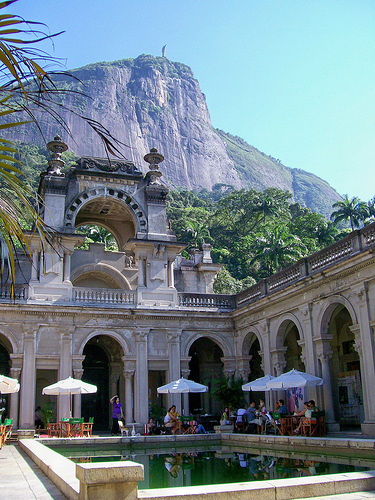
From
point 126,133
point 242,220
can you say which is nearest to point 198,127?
point 126,133

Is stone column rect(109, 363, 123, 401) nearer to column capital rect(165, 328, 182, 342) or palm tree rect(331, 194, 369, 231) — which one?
column capital rect(165, 328, 182, 342)

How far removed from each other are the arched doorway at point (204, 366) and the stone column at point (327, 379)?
10069mm

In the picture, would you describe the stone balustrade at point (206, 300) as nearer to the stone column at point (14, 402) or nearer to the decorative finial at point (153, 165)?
the decorative finial at point (153, 165)

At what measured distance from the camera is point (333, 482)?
710 centimetres

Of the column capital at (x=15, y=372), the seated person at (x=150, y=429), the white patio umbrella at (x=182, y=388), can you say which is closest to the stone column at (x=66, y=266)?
the column capital at (x=15, y=372)

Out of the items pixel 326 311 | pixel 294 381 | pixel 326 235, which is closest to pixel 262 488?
pixel 294 381

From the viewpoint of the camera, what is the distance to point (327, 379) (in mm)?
19328

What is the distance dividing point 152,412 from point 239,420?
6.02m

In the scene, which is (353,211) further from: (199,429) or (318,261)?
(199,429)

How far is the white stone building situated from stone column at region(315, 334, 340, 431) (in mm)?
36

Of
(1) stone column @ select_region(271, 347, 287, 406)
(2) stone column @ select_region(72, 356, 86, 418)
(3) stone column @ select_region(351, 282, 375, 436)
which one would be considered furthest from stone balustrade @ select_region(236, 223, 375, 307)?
(2) stone column @ select_region(72, 356, 86, 418)

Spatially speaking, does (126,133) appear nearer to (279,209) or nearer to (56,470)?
(279,209)

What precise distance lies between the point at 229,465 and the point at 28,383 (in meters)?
13.5

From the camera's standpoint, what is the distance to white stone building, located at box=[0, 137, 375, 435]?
68.4 ft
